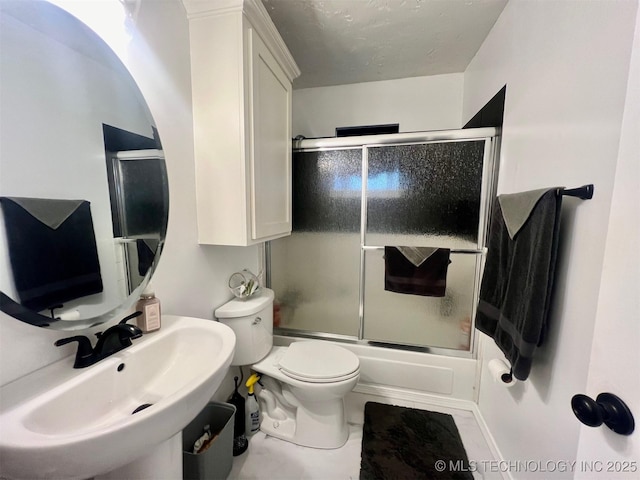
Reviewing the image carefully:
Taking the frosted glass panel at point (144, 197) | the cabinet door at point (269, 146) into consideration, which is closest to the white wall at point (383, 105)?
the cabinet door at point (269, 146)

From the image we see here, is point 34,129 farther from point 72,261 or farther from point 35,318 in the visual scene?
point 35,318

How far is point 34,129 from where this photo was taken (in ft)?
2.03

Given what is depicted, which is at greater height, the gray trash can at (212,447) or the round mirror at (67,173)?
the round mirror at (67,173)

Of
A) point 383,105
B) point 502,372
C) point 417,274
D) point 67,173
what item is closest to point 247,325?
point 67,173

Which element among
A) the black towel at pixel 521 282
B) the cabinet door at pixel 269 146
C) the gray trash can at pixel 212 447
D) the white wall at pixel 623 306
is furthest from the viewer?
the cabinet door at pixel 269 146

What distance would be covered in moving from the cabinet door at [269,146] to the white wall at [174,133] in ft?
0.96

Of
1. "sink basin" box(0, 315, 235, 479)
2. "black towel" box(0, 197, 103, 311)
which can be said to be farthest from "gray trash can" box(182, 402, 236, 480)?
"black towel" box(0, 197, 103, 311)

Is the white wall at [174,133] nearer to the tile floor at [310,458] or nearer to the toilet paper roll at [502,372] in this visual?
the tile floor at [310,458]

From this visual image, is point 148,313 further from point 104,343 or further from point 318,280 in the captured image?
point 318,280

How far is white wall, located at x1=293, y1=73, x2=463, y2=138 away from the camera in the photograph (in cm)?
206

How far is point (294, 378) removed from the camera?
130 cm

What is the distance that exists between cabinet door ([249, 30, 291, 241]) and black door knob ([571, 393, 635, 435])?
118 cm

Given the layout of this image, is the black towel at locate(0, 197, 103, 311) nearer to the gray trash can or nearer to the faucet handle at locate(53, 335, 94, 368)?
the faucet handle at locate(53, 335, 94, 368)

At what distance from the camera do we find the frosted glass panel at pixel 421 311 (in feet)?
5.43
